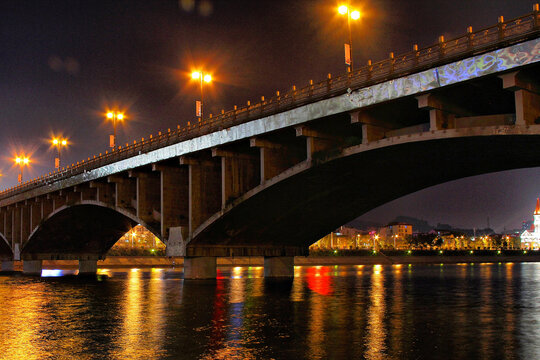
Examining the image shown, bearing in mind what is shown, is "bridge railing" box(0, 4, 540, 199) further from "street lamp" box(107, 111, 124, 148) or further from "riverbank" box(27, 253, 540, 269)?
"riverbank" box(27, 253, 540, 269)

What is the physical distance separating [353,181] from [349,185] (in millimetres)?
1011

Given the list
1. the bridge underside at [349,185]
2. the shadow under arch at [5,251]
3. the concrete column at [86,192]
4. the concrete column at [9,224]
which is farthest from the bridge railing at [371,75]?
the shadow under arch at [5,251]

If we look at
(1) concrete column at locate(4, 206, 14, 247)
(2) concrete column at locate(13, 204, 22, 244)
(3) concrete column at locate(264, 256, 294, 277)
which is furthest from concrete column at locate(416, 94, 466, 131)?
(1) concrete column at locate(4, 206, 14, 247)

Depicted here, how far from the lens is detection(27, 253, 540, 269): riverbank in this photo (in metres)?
107

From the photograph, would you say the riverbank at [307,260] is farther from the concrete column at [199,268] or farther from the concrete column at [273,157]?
the concrete column at [273,157]

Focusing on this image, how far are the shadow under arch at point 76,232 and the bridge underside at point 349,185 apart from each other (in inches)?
818

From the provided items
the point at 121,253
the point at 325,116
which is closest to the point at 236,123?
the point at 325,116

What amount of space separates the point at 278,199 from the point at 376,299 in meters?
9.68

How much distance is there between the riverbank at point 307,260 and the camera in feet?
350

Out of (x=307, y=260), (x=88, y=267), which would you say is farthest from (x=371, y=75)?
(x=307, y=260)

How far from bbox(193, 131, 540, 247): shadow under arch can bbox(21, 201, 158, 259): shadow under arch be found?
2090 cm

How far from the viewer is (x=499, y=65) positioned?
22891mm

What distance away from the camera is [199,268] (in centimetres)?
4391

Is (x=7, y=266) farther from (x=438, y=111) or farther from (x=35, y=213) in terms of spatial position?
(x=438, y=111)
